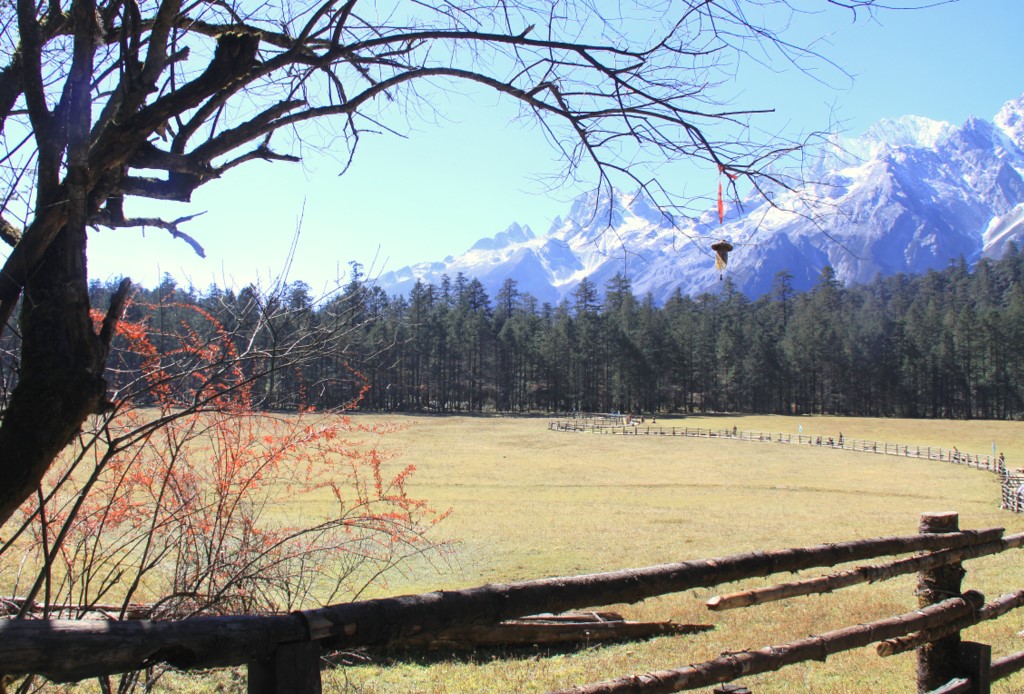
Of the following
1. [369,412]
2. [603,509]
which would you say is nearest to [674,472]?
[603,509]

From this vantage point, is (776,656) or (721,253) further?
(721,253)

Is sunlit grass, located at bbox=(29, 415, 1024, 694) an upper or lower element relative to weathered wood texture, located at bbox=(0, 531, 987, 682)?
lower

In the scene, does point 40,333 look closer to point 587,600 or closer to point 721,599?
point 587,600

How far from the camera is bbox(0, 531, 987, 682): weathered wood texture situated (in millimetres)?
1597

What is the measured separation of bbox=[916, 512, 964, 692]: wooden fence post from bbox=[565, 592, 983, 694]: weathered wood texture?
11 cm

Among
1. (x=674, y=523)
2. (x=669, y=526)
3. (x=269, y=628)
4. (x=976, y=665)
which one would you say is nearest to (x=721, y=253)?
(x=976, y=665)

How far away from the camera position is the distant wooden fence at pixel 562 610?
5.43ft

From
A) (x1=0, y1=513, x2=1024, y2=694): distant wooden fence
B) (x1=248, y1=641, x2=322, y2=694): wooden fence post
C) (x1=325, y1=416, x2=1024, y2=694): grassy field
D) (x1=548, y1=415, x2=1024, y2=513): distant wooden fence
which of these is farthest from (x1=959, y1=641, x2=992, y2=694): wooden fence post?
(x1=548, y1=415, x2=1024, y2=513): distant wooden fence

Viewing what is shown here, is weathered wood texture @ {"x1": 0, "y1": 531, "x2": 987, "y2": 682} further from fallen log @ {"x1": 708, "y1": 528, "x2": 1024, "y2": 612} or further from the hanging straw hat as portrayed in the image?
the hanging straw hat

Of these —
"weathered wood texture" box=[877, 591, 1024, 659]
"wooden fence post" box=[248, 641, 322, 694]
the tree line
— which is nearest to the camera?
"wooden fence post" box=[248, 641, 322, 694]

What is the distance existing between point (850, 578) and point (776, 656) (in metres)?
0.72

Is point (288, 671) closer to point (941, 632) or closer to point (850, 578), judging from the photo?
point (850, 578)

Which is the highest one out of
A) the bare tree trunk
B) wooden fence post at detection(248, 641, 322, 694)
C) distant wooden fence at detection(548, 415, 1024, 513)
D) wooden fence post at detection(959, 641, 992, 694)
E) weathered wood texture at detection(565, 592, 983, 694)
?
the bare tree trunk

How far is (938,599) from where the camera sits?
4.31m
